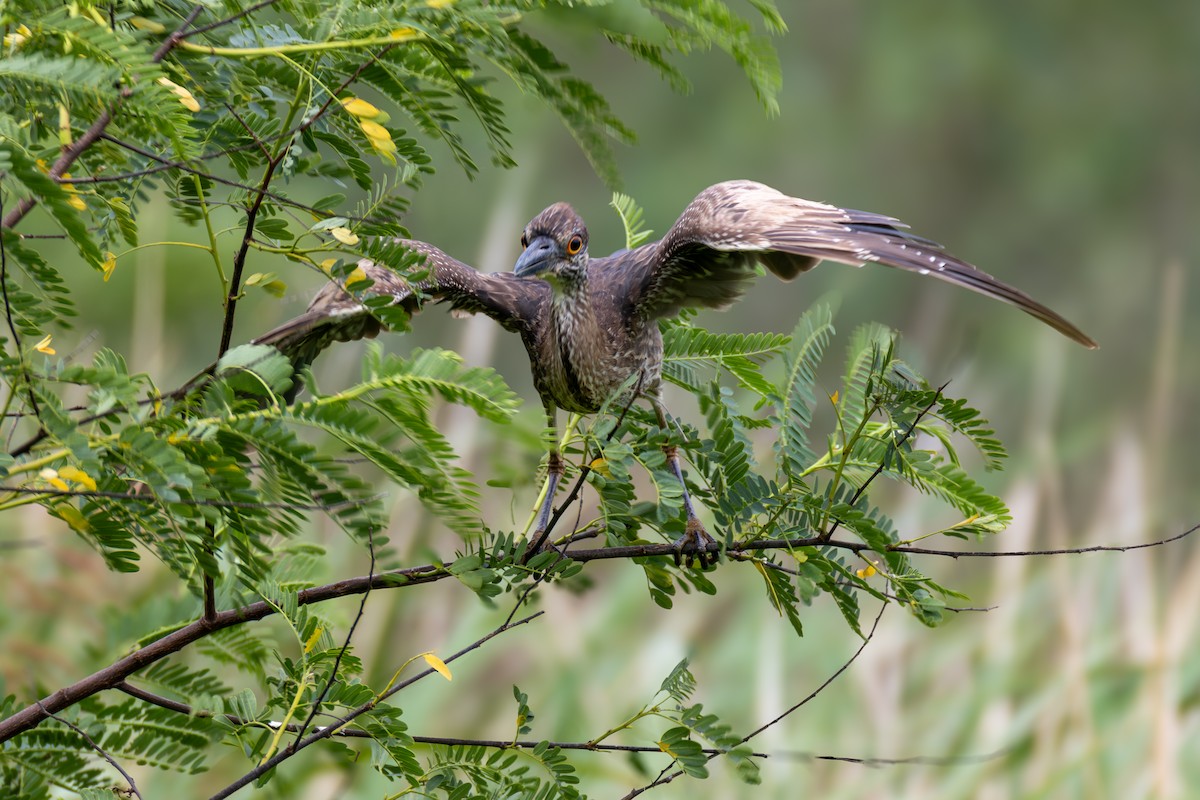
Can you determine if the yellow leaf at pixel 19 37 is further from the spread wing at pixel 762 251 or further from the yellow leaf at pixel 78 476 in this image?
the spread wing at pixel 762 251

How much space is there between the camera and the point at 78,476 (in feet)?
3.41

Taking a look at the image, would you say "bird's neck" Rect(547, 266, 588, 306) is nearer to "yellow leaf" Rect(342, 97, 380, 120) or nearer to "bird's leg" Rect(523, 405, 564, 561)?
"bird's leg" Rect(523, 405, 564, 561)

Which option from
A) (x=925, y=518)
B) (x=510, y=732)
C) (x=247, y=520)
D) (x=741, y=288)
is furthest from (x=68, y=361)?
(x=925, y=518)

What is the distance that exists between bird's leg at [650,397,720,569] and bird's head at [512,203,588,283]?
31 cm

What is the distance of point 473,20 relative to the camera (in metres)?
1.08

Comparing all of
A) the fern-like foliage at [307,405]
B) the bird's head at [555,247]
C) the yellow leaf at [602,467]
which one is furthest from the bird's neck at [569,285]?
the yellow leaf at [602,467]

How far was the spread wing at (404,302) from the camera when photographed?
170 centimetres

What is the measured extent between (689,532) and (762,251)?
0.55m

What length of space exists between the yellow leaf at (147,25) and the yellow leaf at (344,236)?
27 centimetres

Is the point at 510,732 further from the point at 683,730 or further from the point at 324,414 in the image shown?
the point at 324,414

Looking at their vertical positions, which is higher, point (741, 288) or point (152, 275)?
point (152, 275)

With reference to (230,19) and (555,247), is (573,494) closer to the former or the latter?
(230,19)

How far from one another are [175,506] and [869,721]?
286 cm

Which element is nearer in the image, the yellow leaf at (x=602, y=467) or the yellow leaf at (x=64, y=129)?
the yellow leaf at (x=64, y=129)
